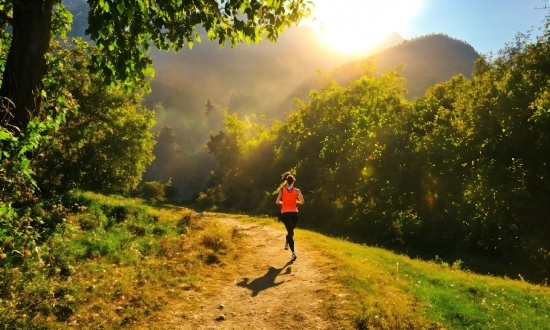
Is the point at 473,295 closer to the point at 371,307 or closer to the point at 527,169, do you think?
the point at 371,307

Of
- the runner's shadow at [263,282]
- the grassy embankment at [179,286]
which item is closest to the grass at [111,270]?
the grassy embankment at [179,286]

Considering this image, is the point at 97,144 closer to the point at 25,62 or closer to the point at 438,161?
the point at 438,161

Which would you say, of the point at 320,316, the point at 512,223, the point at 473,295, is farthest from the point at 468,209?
the point at 320,316

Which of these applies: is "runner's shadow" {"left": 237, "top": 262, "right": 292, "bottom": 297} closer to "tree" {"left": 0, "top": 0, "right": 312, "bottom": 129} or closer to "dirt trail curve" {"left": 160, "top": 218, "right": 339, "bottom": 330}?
"dirt trail curve" {"left": 160, "top": 218, "right": 339, "bottom": 330}

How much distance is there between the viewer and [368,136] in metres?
38.9

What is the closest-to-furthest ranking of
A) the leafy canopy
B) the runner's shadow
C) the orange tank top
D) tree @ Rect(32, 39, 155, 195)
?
the leafy canopy < the runner's shadow < the orange tank top < tree @ Rect(32, 39, 155, 195)

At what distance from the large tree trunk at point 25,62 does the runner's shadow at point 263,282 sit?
8.13 meters

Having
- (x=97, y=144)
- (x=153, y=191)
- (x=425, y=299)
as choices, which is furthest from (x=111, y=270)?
(x=153, y=191)

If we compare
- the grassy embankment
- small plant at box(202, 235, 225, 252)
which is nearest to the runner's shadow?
the grassy embankment

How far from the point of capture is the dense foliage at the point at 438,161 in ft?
79.7

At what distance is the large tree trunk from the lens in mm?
7270

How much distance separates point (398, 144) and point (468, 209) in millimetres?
9754

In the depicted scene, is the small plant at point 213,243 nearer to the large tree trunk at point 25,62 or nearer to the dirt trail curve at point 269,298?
the dirt trail curve at point 269,298

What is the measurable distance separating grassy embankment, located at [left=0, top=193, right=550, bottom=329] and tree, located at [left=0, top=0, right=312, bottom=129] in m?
5.20
